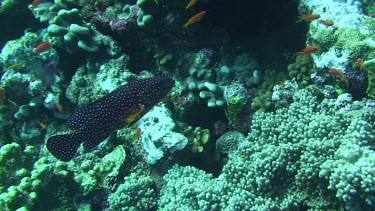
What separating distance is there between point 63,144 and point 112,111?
719mm

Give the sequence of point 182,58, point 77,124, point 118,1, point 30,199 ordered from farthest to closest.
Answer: point 118,1 < point 182,58 < point 30,199 < point 77,124

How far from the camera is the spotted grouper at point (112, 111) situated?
11.6ft

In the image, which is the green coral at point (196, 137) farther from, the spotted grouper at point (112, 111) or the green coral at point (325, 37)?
the green coral at point (325, 37)

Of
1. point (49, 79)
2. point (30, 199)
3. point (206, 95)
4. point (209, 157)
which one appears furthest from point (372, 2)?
point (30, 199)

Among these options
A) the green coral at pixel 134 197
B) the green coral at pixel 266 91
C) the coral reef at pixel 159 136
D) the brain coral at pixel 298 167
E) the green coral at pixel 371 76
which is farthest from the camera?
the green coral at pixel 266 91

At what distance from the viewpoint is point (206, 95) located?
16.3 feet

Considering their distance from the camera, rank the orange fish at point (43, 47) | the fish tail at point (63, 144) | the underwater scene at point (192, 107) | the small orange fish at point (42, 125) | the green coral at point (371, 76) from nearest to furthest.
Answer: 1. the underwater scene at point (192, 107)
2. the fish tail at point (63, 144)
3. the green coral at point (371, 76)
4. the orange fish at point (43, 47)
5. the small orange fish at point (42, 125)

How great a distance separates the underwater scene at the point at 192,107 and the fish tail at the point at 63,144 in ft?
0.04

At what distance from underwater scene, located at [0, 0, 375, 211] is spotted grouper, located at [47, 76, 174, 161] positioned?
12mm

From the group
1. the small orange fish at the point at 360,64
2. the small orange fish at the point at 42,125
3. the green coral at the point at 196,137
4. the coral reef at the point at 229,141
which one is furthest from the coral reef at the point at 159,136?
the small orange fish at the point at 360,64

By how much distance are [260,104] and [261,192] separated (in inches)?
57.1

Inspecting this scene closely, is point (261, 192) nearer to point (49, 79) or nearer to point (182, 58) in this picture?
point (182, 58)

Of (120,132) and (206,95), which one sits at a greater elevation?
(206,95)

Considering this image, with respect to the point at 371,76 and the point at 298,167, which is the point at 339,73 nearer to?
the point at 371,76
